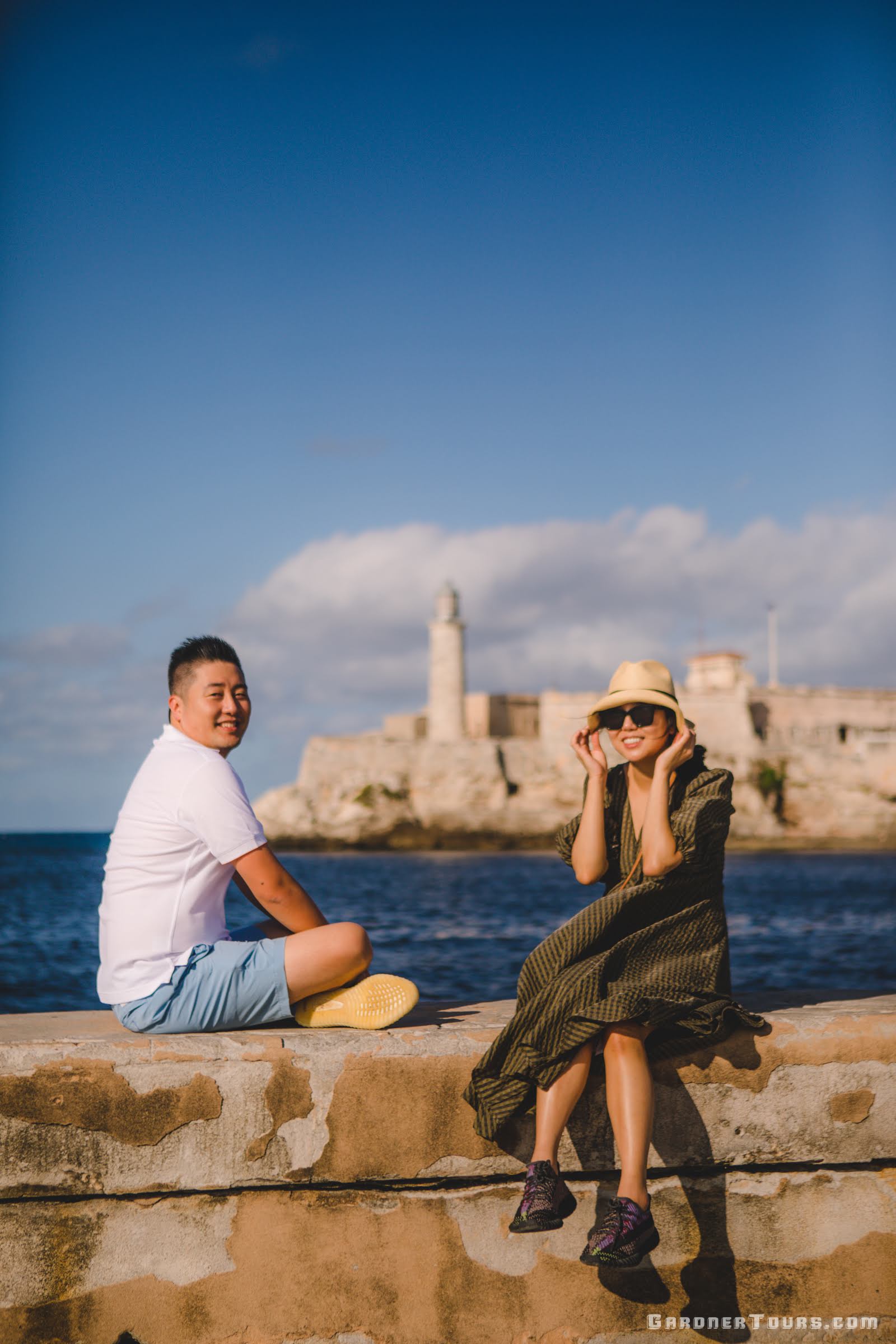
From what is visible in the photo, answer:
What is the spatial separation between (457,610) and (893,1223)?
50.9 meters

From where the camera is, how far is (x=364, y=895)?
2805cm

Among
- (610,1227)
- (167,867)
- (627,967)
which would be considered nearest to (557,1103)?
(610,1227)

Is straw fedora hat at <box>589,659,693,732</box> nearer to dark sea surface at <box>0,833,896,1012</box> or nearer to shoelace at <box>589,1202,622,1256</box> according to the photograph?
dark sea surface at <box>0,833,896,1012</box>

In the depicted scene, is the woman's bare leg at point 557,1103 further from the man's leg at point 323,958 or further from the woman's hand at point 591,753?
the woman's hand at point 591,753

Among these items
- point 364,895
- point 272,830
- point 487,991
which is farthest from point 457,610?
point 487,991

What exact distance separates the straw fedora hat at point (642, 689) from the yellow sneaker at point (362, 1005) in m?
0.89

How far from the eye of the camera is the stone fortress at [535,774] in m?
49.6

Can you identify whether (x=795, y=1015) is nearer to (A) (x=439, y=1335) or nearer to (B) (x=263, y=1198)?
(A) (x=439, y=1335)

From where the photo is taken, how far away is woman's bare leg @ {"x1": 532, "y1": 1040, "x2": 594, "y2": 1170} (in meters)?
2.39

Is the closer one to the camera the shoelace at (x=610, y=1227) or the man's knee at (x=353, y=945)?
the shoelace at (x=610, y=1227)

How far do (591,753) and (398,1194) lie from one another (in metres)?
1.20

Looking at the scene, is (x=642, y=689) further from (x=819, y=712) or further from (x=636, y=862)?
(x=819, y=712)

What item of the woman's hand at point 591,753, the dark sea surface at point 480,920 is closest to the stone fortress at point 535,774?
the dark sea surface at point 480,920

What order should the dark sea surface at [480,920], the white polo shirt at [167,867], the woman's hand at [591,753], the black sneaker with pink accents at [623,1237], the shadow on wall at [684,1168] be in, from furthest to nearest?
the dark sea surface at [480,920], the woman's hand at [591,753], the white polo shirt at [167,867], the shadow on wall at [684,1168], the black sneaker with pink accents at [623,1237]
